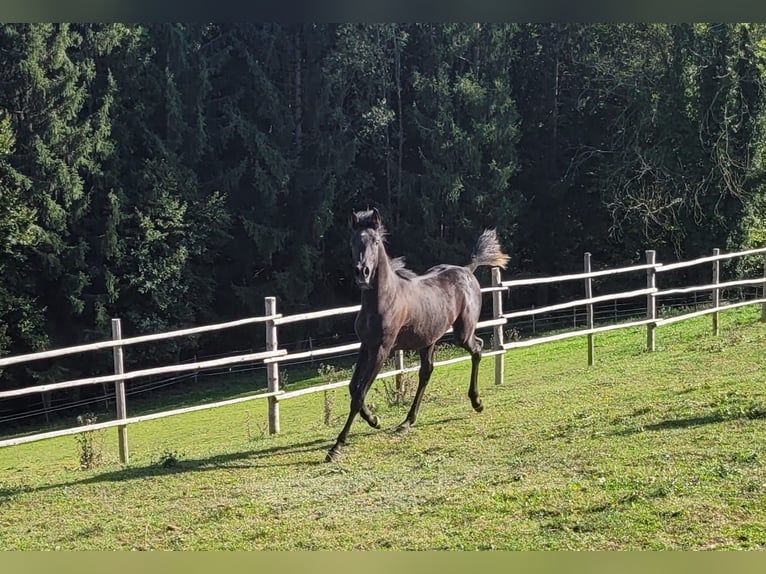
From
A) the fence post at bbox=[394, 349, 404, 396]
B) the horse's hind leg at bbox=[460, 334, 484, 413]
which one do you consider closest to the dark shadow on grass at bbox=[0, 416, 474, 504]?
the horse's hind leg at bbox=[460, 334, 484, 413]

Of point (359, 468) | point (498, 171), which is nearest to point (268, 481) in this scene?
point (359, 468)

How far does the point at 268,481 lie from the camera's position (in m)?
5.55

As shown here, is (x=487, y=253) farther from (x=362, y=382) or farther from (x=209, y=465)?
(x=209, y=465)

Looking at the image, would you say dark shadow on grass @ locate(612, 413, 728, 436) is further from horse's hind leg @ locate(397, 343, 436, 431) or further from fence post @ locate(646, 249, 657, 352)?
fence post @ locate(646, 249, 657, 352)

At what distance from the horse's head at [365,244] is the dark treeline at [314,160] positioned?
1441 centimetres

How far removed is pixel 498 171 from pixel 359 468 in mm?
16846

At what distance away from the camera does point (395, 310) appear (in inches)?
245

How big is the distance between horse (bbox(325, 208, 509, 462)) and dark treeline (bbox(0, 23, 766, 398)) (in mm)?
12804

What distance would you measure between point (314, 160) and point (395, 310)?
55.0 ft

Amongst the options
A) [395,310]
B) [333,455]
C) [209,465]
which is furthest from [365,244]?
[209,465]

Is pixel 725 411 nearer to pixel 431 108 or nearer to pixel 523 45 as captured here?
pixel 431 108

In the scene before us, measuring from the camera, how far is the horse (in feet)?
18.6

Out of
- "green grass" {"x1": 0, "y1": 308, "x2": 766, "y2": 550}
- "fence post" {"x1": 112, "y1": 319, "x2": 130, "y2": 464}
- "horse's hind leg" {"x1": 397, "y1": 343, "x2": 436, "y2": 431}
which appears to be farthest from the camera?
"fence post" {"x1": 112, "y1": 319, "x2": 130, "y2": 464}

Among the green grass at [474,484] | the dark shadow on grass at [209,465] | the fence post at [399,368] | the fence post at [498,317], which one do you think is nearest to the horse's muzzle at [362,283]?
the green grass at [474,484]
